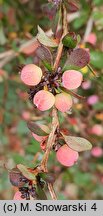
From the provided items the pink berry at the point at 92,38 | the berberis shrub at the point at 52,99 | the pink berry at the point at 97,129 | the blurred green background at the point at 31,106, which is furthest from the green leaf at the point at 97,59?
the berberis shrub at the point at 52,99

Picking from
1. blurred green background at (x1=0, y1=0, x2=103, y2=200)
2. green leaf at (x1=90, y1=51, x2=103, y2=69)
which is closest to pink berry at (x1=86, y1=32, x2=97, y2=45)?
blurred green background at (x1=0, y1=0, x2=103, y2=200)

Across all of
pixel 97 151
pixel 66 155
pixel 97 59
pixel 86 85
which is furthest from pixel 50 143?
pixel 97 151

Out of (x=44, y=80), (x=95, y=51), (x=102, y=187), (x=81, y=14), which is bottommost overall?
(x=102, y=187)

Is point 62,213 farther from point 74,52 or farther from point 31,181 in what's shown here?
point 74,52

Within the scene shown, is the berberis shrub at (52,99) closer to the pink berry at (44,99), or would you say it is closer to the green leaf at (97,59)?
the pink berry at (44,99)

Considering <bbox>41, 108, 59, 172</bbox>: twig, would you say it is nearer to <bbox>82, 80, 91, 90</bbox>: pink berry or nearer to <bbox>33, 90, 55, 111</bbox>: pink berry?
<bbox>33, 90, 55, 111</bbox>: pink berry

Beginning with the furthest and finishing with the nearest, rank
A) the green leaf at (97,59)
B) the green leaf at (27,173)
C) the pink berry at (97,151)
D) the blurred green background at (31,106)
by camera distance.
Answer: the pink berry at (97,151)
the blurred green background at (31,106)
the green leaf at (97,59)
the green leaf at (27,173)

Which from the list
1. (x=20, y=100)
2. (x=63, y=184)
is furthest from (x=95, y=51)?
(x=63, y=184)
